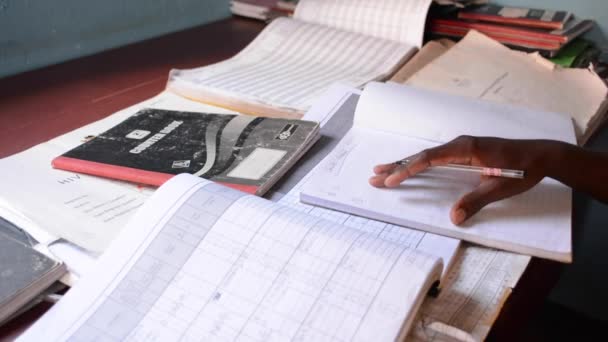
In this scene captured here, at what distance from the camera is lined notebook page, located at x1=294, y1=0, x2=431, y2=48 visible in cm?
Result: 114

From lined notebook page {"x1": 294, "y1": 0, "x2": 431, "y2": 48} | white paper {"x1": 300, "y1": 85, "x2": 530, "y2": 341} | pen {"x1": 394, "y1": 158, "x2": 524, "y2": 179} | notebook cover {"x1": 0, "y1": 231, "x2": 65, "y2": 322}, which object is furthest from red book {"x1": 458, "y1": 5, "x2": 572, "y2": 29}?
notebook cover {"x1": 0, "y1": 231, "x2": 65, "y2": 322}

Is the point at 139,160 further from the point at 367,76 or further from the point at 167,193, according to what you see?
the point at 367,76

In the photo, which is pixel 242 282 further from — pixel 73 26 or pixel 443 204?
pixel 73 26

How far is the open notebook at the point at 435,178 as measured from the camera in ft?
1.92

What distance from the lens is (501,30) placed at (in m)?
1.14

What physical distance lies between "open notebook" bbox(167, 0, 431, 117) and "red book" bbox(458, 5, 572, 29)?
0.13 m

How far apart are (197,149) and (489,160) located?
373 millimetres

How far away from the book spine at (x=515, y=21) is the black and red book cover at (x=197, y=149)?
60cm

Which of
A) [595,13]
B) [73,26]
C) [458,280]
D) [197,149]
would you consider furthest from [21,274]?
[595,13]

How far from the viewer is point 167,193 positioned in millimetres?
579

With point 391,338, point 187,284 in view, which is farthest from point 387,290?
point 187,284

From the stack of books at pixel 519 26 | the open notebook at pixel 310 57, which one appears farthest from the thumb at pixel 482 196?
the stack of books at pixel 519 26

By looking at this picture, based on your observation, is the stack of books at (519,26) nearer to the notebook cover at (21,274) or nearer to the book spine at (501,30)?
the book spine at (501,30)

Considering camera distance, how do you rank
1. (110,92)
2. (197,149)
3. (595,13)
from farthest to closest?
(595,13) < (110,92) < (197,149)
